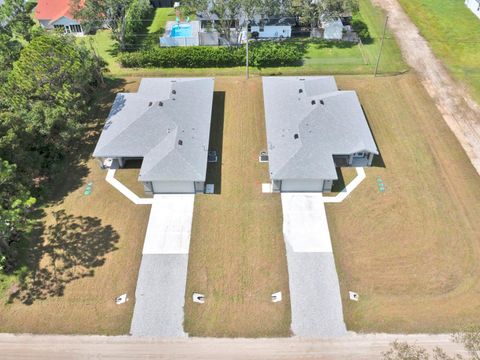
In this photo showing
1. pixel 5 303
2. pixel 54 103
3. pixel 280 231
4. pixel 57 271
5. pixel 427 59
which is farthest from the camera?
pixel 427 59

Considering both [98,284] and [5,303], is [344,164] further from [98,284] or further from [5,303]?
[5,303]

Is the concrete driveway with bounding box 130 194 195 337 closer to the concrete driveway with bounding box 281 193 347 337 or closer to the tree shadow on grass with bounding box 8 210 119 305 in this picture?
the tree shadow on grass with bounding box 8 210 119 305

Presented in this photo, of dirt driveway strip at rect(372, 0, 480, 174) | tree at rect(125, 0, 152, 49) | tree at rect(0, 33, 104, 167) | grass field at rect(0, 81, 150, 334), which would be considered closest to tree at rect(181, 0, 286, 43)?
tree at rect(125, 0, 152, 49)

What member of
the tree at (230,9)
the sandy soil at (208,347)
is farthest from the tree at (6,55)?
the sandy soil at (208,347)

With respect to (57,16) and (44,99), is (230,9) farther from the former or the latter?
(57,16)

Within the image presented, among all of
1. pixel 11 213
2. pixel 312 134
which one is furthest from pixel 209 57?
pixel 11 213

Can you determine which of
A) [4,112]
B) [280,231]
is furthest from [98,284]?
[4,112]

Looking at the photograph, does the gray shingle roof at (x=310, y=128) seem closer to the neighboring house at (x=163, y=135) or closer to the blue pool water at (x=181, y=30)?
the neighboring house at (x=163, y=135)
